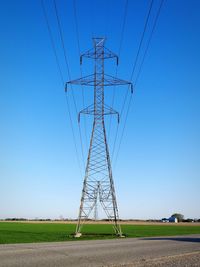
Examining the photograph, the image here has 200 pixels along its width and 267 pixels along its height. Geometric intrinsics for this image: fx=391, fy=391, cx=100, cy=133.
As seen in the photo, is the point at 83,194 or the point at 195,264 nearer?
the point at 195,264

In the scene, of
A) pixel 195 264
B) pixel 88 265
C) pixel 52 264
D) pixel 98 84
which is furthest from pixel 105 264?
pixel 98 84

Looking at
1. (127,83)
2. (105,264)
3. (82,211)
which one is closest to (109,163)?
(82,211)

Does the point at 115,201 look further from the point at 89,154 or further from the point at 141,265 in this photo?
the point at 141,265

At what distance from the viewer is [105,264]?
13977 millimetres

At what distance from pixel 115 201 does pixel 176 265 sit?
2384 centimetres

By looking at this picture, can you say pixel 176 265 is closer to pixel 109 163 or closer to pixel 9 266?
pixel 9 266

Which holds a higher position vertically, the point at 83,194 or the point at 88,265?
the point at 83,194

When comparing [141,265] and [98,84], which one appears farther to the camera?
[98,84]

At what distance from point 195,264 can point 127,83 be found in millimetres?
23790

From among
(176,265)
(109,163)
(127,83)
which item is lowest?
(176,265)

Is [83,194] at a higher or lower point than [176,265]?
higher

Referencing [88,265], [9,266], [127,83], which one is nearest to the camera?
[9,266]

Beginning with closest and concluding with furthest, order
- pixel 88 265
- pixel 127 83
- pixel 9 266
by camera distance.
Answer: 1. pixel 9 266
2. pixel 88 265
3. pixel 127 83

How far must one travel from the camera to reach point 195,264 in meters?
14.1
